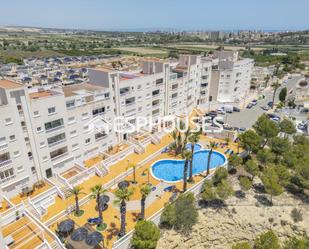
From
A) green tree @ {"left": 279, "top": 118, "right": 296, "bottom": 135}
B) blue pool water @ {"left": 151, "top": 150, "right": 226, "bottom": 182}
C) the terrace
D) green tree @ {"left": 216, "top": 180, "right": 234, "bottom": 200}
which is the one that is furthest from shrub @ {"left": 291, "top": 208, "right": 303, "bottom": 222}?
the terrace

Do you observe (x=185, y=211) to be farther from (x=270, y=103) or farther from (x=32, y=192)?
(x=270, y=103)

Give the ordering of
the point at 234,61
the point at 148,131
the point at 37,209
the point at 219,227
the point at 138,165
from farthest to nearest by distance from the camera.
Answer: the point at 234,61
the point at 148,131
the point at 138,165
the point at 219,227
the point at 37,209

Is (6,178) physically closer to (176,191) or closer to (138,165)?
(138,165)

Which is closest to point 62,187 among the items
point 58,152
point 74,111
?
point 58,152

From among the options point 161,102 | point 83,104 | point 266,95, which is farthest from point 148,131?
point 266,95

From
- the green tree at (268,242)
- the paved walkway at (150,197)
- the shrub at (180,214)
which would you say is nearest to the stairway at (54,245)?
the paved walkway at (150,197)

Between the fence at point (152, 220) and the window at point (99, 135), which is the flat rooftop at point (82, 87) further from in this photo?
the fence at point (152, 220)

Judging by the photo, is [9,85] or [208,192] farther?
[208,192]
